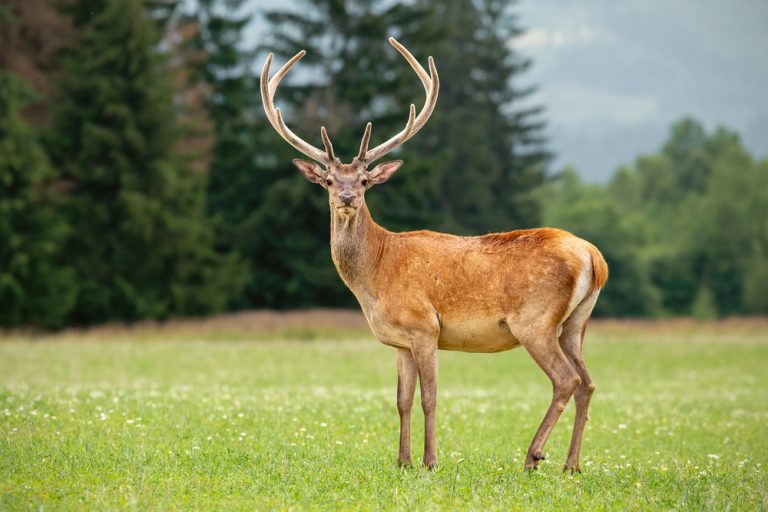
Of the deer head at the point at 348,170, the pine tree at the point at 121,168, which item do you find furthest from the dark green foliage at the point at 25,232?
the deer head at the point at 348,170

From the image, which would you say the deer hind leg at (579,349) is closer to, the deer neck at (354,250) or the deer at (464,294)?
the deer at (464,294)

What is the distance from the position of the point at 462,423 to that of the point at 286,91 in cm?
3297

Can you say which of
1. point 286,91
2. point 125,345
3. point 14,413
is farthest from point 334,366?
point 286,91

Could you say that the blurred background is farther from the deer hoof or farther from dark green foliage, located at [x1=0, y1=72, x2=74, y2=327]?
the deer hoof

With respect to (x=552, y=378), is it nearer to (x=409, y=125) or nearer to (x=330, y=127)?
(x=409, y=125)

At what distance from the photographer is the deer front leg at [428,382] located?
8805 millimetres

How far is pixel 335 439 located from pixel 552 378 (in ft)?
10.6

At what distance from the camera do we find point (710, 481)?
8.59 meters

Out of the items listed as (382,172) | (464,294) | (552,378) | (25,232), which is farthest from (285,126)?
(25,232)

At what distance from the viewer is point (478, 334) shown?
8.95 metres

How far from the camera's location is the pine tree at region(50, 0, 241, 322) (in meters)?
36.0

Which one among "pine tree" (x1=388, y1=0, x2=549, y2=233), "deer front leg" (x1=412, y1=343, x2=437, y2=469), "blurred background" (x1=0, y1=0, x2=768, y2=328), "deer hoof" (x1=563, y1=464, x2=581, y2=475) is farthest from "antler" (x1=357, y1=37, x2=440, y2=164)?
"pine tree" (x1=388, y1=0, x2=549, y2=233)

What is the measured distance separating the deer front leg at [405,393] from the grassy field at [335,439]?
1.06 feet

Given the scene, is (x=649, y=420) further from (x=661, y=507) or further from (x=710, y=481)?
(x=661, y=507)
